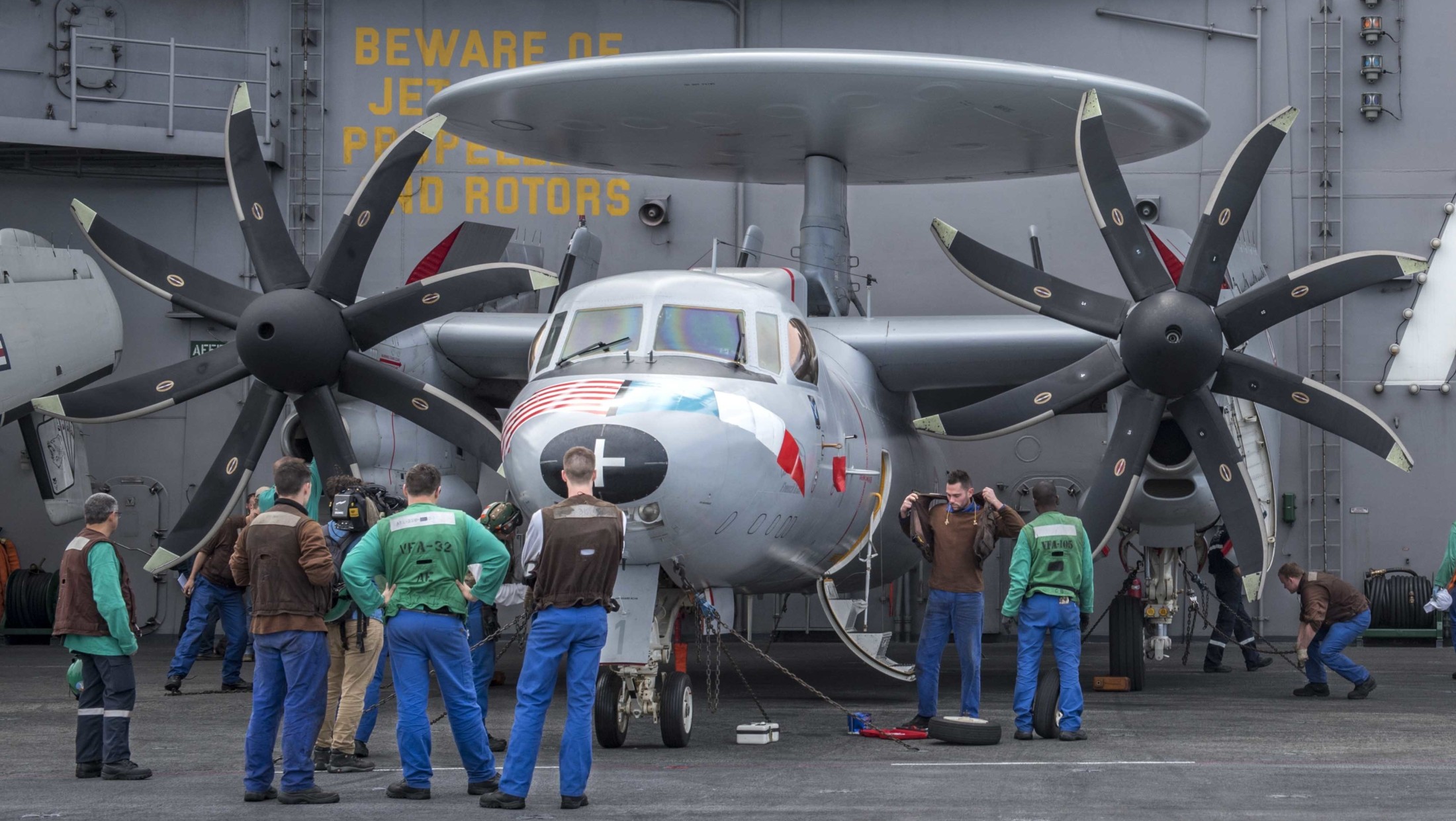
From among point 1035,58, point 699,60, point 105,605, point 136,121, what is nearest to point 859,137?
point 699,60

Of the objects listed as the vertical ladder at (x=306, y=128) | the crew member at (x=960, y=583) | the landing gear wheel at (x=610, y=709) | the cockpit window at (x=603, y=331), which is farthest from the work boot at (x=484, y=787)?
the vertical ladder at (x=306, y=128)

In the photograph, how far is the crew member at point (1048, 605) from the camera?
34.2 feet

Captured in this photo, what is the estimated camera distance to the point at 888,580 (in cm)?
1566

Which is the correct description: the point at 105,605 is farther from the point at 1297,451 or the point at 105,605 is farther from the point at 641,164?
the point at 1297,451

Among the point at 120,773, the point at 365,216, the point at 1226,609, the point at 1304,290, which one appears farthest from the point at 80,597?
the point at 1226,609

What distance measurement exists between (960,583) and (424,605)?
14.9 ft

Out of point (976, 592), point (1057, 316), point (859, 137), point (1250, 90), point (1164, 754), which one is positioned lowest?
point (1164, 754)

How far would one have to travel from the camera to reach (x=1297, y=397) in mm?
12883

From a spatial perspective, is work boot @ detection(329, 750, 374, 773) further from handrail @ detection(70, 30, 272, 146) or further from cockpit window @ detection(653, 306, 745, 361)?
handrail @ detection(70, 30, 272, 146)

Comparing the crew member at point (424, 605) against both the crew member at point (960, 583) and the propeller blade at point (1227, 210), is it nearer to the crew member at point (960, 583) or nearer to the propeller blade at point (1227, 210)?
the crew member at point (960, 583)

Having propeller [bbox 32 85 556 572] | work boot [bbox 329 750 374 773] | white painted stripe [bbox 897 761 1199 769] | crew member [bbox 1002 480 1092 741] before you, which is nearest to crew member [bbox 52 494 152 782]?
work boot [bbox 329 750 374 773]

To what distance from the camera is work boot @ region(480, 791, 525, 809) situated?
24.0 feet

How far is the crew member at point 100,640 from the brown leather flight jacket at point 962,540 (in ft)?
18.1

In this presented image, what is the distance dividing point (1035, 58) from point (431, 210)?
907cm
